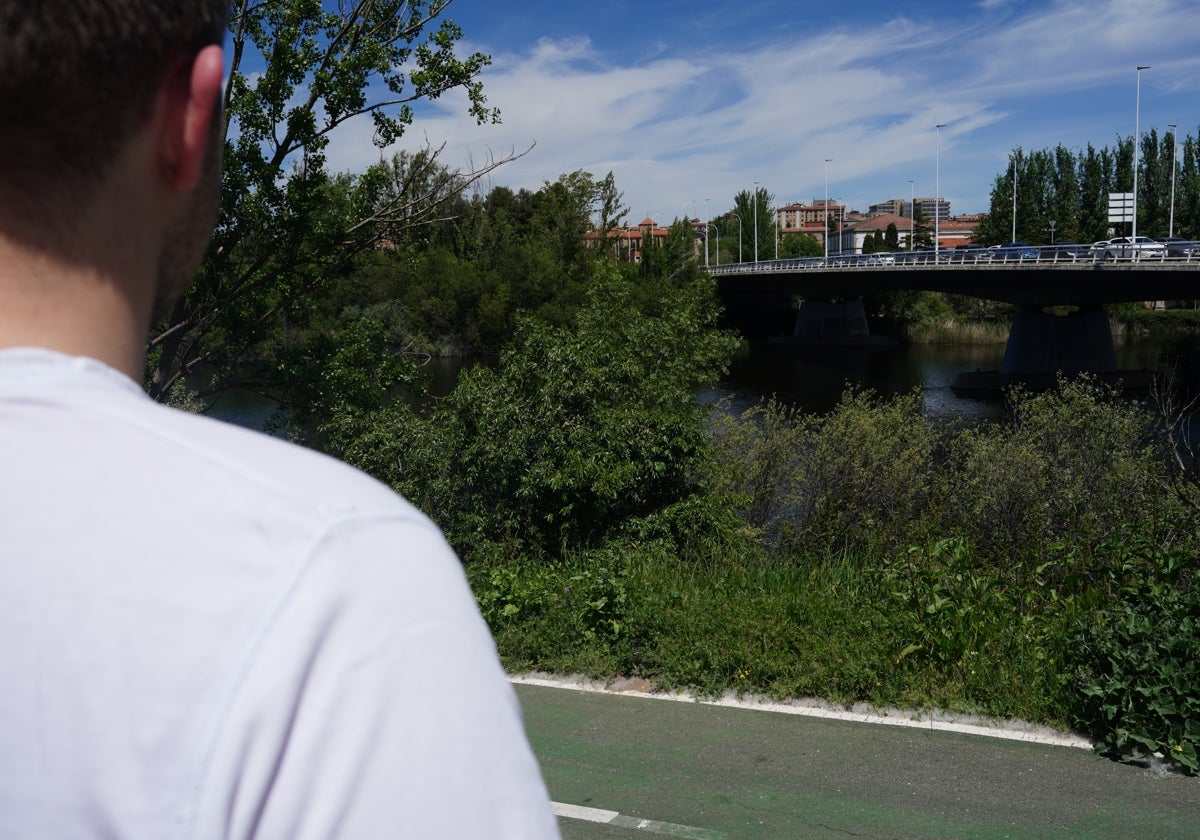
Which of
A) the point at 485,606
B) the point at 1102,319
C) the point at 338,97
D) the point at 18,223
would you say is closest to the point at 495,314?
the point at 1102,319

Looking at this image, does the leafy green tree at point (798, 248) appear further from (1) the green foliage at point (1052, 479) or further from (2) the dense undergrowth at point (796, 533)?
(1) the green foliage at point (1052, 479)

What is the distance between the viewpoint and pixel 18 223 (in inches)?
26.2

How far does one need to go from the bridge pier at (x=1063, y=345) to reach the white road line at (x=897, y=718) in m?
45.6

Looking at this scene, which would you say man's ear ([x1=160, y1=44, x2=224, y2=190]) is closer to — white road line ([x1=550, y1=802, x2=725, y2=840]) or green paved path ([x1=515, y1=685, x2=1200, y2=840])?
white road line ([x1=550, y1=802, x2=725, y2=840])

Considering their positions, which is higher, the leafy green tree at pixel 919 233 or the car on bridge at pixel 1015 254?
the leafy green tree at pixel 919 233

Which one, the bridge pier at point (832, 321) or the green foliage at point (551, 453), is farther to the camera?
the bridge pier at point (832, 321)

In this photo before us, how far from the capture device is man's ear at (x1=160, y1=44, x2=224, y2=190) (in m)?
0.70

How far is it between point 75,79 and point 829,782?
5561mm

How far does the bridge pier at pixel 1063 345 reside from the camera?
4853 cm

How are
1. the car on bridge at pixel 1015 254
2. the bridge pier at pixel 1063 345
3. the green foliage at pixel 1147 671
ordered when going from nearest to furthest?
the green foliage at pixel 1147 671 < the bridge pier at pixel 1063 345 < the car on bridge at pixel 1015 254

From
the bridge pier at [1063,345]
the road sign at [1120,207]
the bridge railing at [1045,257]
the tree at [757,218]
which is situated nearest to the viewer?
the bridge railing at [1045,257]

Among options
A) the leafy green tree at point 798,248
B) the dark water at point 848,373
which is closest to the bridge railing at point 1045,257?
the dark water at point 848,373

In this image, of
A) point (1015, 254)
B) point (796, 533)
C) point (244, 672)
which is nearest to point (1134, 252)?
point (1015, 254)

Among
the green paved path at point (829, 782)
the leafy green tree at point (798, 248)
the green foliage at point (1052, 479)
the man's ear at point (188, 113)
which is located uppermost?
the leafy green tree at point (798, 248)
